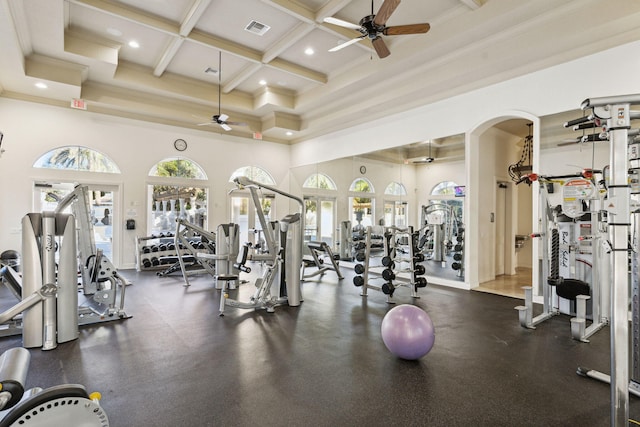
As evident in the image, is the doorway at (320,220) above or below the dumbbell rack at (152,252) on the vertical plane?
above

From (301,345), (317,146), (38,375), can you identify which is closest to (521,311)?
(301,345)

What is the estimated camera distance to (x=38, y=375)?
2.66m

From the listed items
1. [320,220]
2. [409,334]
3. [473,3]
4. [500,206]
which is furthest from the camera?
[320,220]

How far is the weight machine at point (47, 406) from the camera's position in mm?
1467

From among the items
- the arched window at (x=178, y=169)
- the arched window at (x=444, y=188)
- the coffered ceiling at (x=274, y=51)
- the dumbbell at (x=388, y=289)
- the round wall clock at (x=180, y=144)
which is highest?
the coffered ceiling at (x=274, y=51)

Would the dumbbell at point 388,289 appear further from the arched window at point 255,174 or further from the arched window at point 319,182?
the arched window at point 255,174

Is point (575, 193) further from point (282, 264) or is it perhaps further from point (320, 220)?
point (320, 220)

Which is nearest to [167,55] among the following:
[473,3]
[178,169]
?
[178,169]

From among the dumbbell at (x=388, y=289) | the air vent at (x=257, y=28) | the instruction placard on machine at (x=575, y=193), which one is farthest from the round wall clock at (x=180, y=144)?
the instruction placard on machine at (x=575, y=193)

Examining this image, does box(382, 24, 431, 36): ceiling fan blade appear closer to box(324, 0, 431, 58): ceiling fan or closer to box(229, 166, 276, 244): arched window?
box(324, 0, 431, 58): ceiling fan

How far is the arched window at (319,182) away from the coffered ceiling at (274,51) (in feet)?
5.21

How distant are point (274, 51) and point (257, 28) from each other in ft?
1.97

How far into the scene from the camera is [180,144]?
→ 339 inches

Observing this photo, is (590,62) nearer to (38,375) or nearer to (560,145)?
(560,145)
